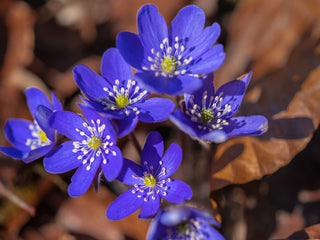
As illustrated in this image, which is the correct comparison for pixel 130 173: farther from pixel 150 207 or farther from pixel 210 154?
pixel 210 154

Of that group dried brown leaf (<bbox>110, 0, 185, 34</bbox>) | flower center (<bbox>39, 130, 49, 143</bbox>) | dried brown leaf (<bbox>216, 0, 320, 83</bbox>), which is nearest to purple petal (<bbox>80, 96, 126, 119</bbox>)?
flower center (<bbox>39, 130, 49, 143</bbox>)

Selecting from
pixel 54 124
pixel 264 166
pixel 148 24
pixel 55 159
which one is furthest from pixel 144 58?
pixel 264 166

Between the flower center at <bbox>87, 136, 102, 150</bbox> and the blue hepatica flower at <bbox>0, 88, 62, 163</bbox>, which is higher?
the flower center at <bbox>87, 136, 102, 150</bbox>

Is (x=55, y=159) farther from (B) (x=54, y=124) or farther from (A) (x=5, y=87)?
(A) (x=5, y=87)

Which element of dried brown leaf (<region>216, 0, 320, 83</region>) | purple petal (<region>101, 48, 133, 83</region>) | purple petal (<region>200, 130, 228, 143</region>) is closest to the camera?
purple petal (<region>200, 130, 228, 143</region>)

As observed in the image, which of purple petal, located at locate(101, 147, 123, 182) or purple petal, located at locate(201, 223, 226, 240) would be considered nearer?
purple petal, located at locate(101, 147, 123, 182)

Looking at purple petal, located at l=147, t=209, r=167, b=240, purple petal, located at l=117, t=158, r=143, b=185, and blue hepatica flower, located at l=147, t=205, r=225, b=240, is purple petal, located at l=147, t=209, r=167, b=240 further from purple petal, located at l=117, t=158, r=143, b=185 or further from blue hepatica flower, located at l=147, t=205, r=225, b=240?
purple petal, located at l=117, t=158, r=143, b=185

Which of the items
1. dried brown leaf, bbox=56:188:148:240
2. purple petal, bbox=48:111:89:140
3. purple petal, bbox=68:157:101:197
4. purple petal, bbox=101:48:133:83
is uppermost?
purple petal, bbox=101:48:133:83

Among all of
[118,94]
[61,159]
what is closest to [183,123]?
[118,94]
